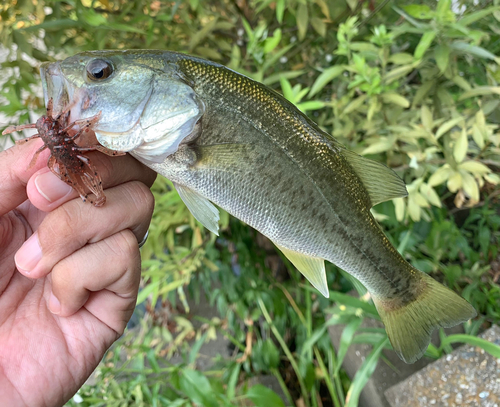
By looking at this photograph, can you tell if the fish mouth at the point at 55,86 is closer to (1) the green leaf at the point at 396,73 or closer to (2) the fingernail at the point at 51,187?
(2) the fingernail at the point at 51,187

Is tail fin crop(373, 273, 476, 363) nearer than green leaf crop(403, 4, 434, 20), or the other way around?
tail fin crop(373, 273, 476, 363)

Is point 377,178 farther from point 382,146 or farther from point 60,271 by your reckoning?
point 60,271

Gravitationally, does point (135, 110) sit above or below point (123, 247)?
above

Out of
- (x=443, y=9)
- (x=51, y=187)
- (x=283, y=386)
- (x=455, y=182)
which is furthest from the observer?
(x=283, y=386)

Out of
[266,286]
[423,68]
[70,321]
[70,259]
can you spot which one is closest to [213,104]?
[70,259]

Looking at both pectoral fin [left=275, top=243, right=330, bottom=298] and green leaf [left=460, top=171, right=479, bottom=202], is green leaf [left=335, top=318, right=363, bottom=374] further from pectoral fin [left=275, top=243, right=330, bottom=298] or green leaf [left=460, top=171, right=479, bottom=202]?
green leaf [left=460, top=171, right=479, bottom=202]

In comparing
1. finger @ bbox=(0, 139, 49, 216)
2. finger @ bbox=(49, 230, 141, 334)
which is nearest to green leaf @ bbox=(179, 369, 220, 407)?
finger @ bbox=(49, 230, 141, 334)

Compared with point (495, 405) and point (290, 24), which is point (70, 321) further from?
point (290, 24)

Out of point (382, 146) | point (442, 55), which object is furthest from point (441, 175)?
point (442, 55)
